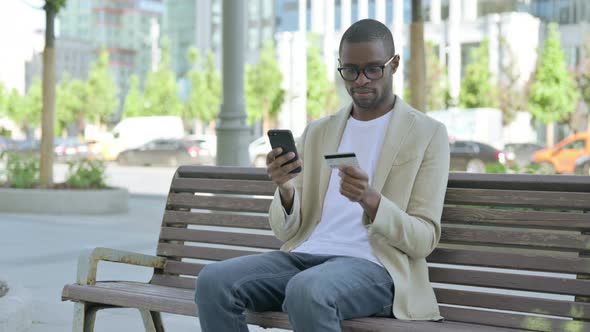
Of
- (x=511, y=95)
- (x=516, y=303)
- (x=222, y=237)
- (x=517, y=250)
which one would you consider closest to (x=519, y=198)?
(x=517, y=250)

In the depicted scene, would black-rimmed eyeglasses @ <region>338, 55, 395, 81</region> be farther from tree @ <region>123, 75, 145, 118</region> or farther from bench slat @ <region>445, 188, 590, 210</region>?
tree @ <region>123, 75, 145, 118</region>

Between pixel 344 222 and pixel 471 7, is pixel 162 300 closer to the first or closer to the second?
pixel 344 222

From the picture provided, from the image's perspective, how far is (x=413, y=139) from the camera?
347 centimetres

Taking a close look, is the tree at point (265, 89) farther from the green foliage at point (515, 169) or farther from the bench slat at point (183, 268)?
the bench slat at point (183, 268)

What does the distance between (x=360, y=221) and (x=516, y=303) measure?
0.65 m

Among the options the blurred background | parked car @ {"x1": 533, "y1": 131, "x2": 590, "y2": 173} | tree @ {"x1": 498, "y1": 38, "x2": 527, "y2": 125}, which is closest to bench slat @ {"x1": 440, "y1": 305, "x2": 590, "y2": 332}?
the blurred background

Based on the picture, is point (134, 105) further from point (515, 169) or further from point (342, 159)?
point (342, 159)

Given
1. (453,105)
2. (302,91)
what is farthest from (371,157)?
(302,91)

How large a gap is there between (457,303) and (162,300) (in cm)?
117

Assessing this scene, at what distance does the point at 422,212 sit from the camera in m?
3.39

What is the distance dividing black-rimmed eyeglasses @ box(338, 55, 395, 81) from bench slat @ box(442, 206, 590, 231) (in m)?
0.68

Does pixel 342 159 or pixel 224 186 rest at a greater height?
pixel 342 159

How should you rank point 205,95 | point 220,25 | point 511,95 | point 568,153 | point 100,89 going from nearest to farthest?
point 568,153 < point 511,95 < point 205,95 < point 100,89 < point 220,25

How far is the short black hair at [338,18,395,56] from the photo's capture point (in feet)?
11.3
